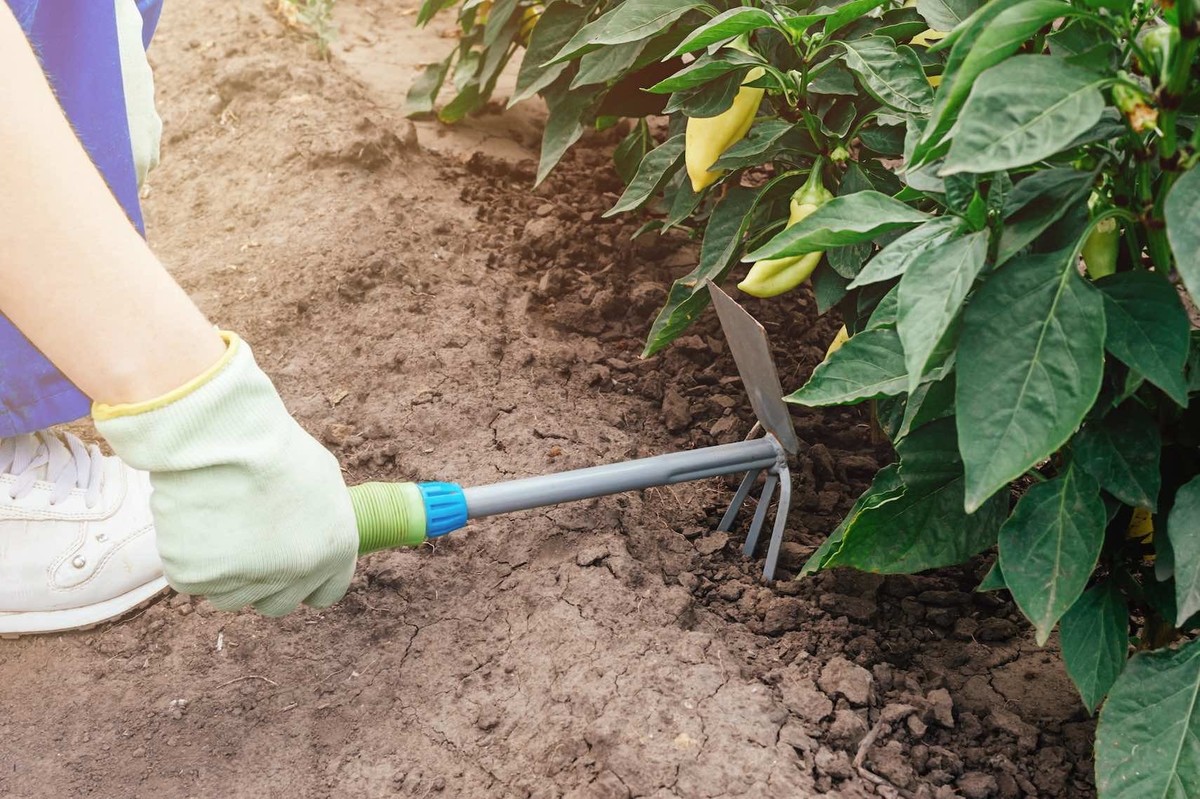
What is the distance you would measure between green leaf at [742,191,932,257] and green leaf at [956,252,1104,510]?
11cm

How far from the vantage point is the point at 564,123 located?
6.50ft

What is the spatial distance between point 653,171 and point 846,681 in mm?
813

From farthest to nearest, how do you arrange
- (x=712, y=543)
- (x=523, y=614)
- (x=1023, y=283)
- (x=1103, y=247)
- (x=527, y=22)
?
(x=527, y=22) → (x=712, y=543) → (x=523, y=614) → (x=1103, y=247) → (x=1023, y=283)

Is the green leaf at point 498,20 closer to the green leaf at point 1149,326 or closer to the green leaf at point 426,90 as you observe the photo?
the green leaf at point 426,90

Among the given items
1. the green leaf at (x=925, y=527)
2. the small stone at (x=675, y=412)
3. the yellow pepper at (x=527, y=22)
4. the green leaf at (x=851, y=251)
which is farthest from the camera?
the yellow pepper at (x=527, y=22)

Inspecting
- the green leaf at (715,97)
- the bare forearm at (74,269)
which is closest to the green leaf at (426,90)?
the green leaf at (715,97)

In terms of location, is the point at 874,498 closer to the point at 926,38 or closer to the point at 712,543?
the point at 712,543

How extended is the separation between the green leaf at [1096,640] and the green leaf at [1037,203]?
0.43 m

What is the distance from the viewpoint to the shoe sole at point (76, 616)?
→ 167cm

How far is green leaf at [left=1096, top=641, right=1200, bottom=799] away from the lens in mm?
1085

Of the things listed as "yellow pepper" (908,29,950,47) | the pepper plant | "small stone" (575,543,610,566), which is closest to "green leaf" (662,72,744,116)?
the pepper plant

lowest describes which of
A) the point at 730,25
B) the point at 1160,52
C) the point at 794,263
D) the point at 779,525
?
the point at 779,525

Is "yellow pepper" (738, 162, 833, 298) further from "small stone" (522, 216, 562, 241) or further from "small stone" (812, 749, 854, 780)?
"small stone" (522, 216, 562, 241)

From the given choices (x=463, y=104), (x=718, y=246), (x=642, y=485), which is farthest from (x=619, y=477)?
(x=463, y=104)
